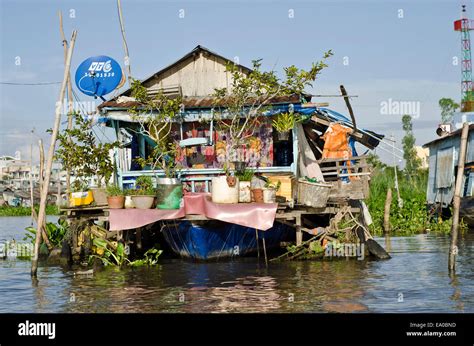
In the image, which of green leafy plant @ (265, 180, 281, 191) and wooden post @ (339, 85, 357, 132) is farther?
wooden post @ (339, 85, 357, 132)

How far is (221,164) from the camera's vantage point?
682 inches

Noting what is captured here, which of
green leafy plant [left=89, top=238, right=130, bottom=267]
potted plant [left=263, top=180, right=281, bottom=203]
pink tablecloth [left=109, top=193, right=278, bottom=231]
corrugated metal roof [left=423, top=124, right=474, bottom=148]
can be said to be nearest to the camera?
pink tablecloth [left=109, top=193, right=278, bottom=231]

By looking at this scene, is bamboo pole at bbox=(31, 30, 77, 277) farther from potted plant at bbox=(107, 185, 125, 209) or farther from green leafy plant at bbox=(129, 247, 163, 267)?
green leafy plant at bbox=(129, 247, 163, 267)

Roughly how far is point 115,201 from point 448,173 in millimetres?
16719

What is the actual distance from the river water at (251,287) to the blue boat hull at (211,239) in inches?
9.5

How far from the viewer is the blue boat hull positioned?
1524cm

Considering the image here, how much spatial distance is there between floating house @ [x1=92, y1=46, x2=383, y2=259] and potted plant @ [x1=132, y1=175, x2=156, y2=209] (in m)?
0.25

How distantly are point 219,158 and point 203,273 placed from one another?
12.0 feet

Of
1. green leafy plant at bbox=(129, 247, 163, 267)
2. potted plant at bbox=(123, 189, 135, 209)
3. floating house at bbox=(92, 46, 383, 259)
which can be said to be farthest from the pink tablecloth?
green leafy plant at bbox=(129, 247, 163, 267)

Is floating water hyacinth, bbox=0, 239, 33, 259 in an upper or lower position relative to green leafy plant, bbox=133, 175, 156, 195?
lower

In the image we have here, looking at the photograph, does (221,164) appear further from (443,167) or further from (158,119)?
(443,167)

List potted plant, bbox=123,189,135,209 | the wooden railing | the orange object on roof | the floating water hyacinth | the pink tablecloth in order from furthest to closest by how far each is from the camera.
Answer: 1. the floating water hyacinth
2. the orange object on roof
3. the wooden railing
4. potted plant, bbox=123,189,135,209
5. the pink tablecloth

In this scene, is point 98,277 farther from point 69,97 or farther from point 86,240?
point 69,97

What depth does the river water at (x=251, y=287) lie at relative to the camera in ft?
36.8
